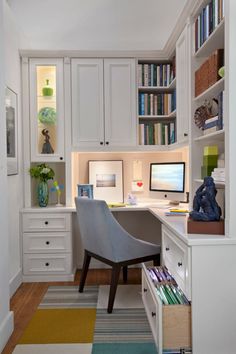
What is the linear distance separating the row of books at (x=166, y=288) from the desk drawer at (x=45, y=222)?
1.32 m

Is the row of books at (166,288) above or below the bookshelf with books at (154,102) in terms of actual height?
below

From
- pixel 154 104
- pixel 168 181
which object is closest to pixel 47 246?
pixel 168 181

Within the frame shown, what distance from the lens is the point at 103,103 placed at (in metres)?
3.79

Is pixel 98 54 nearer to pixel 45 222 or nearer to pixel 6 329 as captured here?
pixel 45 222

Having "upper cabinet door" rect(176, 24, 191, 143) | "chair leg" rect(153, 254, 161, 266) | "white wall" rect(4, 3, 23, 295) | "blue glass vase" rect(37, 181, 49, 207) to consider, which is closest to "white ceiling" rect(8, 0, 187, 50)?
"white wall" rect(4, 3, 23, 295)

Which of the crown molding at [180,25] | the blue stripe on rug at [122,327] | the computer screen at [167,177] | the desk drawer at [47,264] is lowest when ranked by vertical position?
the blue stripe on rug at [122,327]

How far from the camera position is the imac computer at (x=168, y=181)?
137 inches

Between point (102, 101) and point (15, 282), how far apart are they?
202 centimetres

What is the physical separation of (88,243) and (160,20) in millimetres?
2436

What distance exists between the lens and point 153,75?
3.84 meters

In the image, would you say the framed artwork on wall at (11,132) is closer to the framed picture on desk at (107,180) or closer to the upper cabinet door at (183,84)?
the framed picture on desk at (107,180)

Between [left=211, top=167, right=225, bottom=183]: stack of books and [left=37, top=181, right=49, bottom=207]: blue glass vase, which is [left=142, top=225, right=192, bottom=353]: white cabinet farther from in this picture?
[left=37, top=181, right=49, bottom=207]: blue glass vase

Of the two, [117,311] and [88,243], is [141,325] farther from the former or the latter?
[88,243]

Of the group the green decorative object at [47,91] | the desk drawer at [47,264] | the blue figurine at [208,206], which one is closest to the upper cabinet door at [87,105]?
the green decorative object at [47,91]
